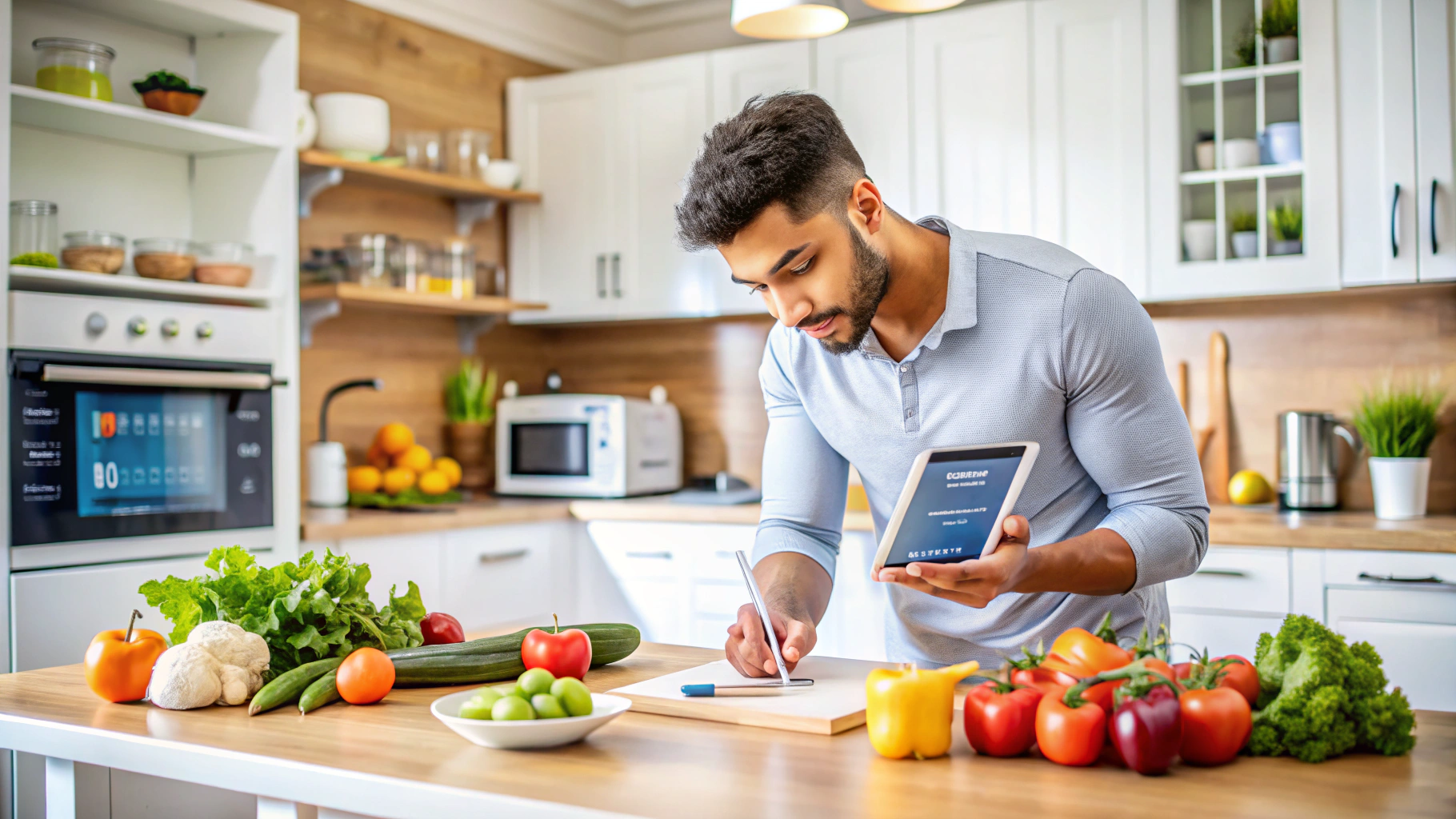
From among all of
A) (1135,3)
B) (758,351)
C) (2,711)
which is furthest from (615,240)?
(2,711)

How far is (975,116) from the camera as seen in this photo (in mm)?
3676

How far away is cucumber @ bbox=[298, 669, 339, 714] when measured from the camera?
1442 mm

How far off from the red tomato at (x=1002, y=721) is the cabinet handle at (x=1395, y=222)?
8.23 feet

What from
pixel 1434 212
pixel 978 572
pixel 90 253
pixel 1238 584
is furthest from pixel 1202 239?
pixel 90 253

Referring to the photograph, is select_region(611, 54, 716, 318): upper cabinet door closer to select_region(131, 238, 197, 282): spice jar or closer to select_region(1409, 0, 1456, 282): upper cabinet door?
select_region(131, 238, 197, 282): spice jar

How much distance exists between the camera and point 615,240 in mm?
4301

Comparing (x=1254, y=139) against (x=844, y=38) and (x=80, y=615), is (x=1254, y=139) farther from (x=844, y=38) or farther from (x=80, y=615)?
(x=80, y=615)

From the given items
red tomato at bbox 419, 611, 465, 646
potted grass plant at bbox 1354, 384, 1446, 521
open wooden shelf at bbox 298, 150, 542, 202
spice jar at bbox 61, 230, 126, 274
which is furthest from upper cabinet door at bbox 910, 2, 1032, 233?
red tomato at bbox 419, 611, 465, 646

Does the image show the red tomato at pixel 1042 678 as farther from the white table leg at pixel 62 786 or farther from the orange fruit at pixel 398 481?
the orange fruit at pixel 398 481

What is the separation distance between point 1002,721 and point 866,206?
73 cm

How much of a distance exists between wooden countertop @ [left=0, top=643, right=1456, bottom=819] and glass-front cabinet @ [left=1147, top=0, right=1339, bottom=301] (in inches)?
86.7

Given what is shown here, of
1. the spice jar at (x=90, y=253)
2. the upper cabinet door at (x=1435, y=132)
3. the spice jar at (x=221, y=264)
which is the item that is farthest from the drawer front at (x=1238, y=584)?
the spice jar at (x=90, y=253)

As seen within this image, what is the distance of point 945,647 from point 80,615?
194cm

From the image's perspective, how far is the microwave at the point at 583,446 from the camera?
4.05 metres
